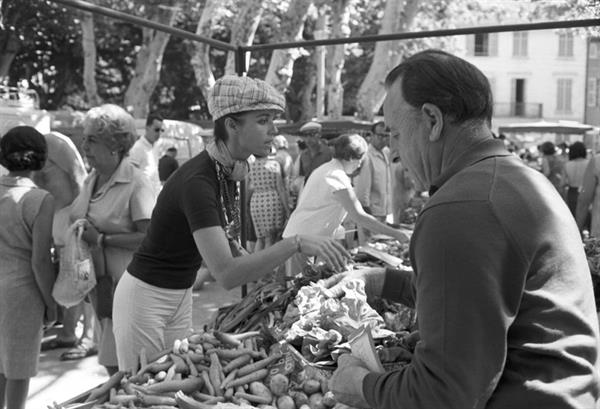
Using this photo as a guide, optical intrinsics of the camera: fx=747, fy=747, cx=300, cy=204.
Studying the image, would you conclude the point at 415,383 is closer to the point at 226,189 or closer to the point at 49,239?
the point at 226,189

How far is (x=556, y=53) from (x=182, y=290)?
57336 mm

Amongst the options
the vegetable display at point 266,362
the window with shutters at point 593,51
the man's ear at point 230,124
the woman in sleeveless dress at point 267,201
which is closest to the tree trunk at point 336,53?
the woman in sleeveless dress at point 267,201

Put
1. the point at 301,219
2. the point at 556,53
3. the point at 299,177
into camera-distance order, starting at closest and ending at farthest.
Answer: the point at 301,219 < the point at 299,177 < the point at 556,53

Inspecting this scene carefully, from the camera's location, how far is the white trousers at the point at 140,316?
10.2 ft

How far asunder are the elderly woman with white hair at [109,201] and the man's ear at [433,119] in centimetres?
249

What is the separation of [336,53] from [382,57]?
3.83 ft

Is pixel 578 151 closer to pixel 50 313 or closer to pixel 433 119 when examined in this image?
pixel 50 313

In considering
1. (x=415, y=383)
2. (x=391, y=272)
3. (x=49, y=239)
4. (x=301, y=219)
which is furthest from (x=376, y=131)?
(x=415, y=383)

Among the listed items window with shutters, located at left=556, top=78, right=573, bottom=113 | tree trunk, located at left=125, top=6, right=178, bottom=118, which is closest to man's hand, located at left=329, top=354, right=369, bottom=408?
tree trunk, located at left=125, top=6, right=178, bottom=118

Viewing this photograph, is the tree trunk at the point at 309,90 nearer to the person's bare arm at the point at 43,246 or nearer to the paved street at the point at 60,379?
the paved street at the point at 60,379

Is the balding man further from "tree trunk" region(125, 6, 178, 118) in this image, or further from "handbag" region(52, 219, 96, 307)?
"tree trunk" region(125, 6, 178, 118)

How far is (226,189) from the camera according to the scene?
2.98 meters

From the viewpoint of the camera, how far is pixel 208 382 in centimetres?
273

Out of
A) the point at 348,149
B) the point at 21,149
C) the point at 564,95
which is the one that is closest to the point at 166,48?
the point at 348,149
